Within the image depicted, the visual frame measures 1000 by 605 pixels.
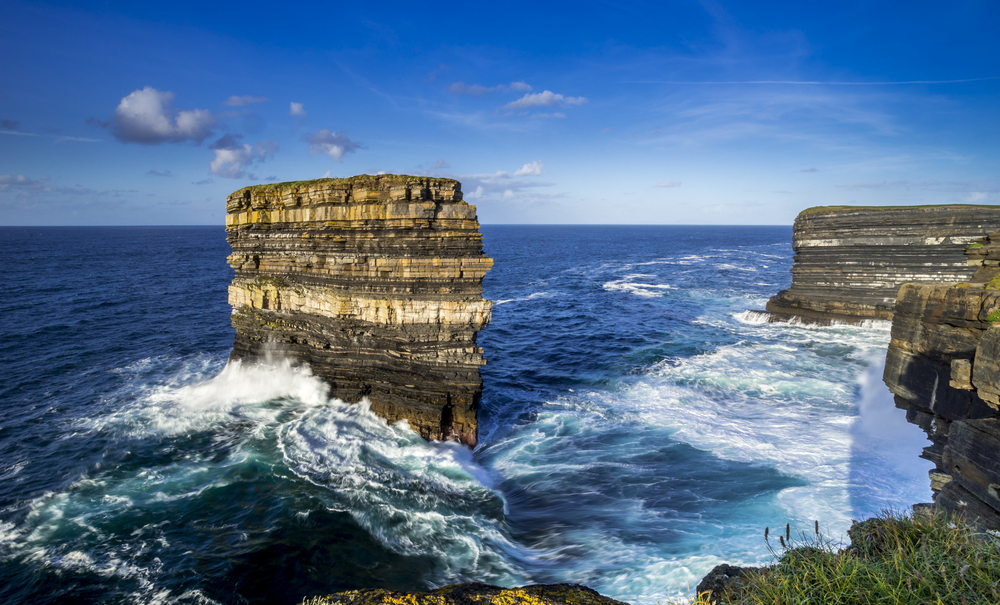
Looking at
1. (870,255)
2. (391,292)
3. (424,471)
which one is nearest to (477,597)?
(424,471)

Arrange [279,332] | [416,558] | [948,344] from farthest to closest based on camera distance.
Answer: [279,332] < [416,558] < [948,344]

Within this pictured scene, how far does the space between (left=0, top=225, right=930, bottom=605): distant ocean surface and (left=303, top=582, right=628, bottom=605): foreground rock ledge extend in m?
5.63

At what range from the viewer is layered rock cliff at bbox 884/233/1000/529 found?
319 inches

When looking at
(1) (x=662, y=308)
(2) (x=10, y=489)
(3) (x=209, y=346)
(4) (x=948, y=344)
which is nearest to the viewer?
(4) (x=948, y=344)

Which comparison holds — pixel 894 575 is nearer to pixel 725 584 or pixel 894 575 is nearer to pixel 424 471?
pixel 725 584

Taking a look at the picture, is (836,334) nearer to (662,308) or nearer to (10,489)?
(662,308)

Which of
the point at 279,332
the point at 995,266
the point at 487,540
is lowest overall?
the point at 487,540

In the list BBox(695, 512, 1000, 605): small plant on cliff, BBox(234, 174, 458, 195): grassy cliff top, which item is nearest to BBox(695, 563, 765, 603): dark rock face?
BBox(695, 512, 1000, 605): small plant on cliff

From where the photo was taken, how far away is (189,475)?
15.3 meters

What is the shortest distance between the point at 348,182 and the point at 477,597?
16586mm

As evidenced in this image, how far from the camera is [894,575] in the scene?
18.1ft

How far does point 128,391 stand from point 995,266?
3188 centimetres

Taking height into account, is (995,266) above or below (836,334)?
above

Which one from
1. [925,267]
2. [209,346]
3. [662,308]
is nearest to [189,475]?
[209,346]
